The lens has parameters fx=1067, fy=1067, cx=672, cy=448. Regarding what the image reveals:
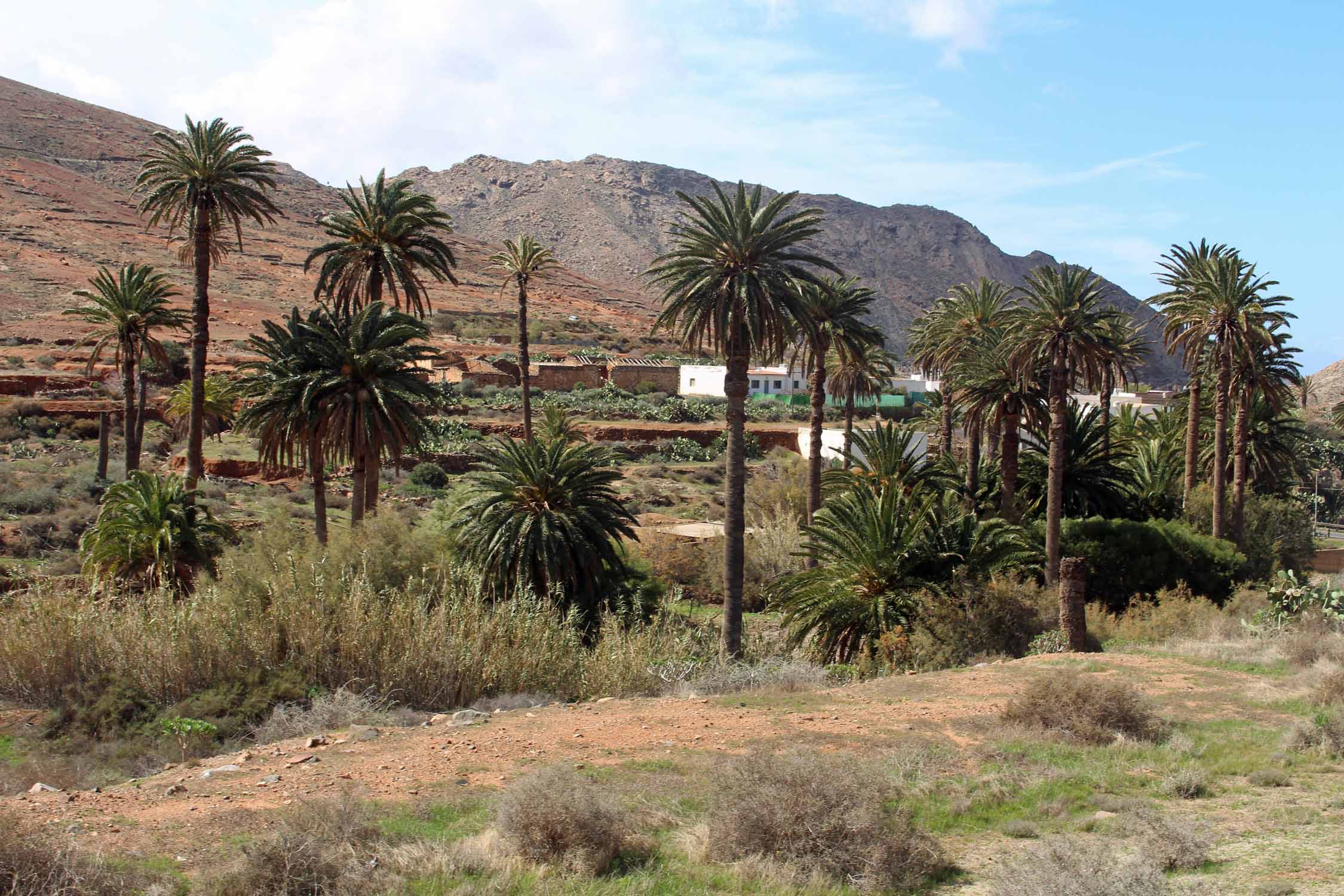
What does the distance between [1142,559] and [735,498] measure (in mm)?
15069

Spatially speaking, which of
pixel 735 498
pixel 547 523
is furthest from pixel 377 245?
pixel 735 498

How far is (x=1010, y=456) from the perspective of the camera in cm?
3284

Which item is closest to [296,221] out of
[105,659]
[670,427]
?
[670,427]

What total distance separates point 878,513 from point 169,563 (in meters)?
15.3

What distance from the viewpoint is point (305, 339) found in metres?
25.2

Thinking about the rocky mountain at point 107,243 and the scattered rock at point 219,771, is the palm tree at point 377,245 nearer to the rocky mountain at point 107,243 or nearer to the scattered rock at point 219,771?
the scattered rock at point 219,771

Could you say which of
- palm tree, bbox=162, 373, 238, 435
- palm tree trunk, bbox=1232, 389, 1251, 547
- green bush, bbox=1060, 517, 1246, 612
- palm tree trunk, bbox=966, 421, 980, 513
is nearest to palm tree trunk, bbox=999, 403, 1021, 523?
palm tree trunk, bbox=966, 421, 980, 513

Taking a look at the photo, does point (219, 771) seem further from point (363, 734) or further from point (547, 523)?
point (547, 523)

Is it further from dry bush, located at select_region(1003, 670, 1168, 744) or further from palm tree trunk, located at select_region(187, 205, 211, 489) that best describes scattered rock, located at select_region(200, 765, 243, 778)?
palm tree trunk, located at select_region(187, 205, 211, 489)

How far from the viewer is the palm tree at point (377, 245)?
92.0 feet

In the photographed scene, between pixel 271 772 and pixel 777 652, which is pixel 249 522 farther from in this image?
pixel 271 772

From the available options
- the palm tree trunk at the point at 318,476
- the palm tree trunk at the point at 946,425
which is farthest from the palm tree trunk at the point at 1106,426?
the palm tree trunk at the point at 318,476

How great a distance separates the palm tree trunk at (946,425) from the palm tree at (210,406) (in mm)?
30245

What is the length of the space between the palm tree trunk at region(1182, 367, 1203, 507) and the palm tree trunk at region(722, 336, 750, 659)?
21227 millimetres
